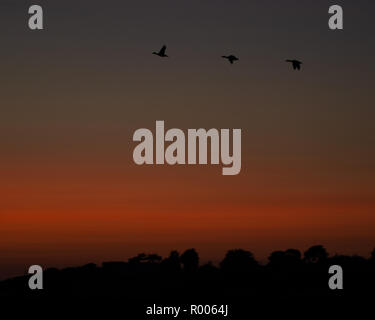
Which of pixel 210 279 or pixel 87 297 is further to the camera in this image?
pixel 210 279

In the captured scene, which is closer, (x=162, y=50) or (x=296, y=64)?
(x=296, y=64)

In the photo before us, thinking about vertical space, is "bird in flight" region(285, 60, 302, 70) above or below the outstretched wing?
below

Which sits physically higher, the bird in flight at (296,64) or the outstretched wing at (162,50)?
the outstretched wing at (162,50)

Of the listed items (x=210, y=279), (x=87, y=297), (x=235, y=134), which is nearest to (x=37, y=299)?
(x=87, y=297)

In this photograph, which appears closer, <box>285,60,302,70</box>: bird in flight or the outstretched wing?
<box>285,60,302,70</box>: bird in flight

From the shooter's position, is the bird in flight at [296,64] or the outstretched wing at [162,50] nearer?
the bird in flight at [296,64]

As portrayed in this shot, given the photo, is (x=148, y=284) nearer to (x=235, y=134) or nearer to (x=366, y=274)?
(x=366, y=274)

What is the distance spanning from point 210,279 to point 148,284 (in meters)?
12.9
